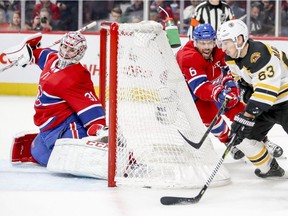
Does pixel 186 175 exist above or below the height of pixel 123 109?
below

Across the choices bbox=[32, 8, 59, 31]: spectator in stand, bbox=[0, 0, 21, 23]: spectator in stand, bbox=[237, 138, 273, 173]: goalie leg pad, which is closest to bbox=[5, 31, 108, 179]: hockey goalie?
bbox=[237, 138, 273, 173]: goalie leg pad

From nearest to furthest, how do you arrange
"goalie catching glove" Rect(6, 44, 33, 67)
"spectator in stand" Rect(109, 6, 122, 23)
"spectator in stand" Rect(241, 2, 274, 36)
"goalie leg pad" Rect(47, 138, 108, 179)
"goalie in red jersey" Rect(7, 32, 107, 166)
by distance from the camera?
"goalie leg pad" Rect(47, 138, 108, 179), "goalie in red jersey" Rect(7, 32, 107, 166), "goalie catching glove" Rect(6, 44, 33, 67), "spectator in stand" Rect(241, 2, 274, 36), "spectator in stand" Rect(109, 6, 122, 23)

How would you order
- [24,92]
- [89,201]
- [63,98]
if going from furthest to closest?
[24,92]
[63,98]
[89,201]

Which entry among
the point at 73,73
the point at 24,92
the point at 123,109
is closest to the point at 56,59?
the point at 73,73

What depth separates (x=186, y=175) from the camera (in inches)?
172

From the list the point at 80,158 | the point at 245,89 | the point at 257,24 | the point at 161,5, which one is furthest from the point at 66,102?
the point at 257,24

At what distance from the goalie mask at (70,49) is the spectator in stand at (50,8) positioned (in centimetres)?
423

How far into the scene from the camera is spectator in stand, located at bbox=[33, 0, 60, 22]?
9.03 metres

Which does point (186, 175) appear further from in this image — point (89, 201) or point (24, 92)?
point (24, 92)

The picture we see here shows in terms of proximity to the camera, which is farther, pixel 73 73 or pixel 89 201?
pixel 73 73

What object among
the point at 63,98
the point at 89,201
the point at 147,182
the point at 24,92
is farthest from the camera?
the point at 24,92

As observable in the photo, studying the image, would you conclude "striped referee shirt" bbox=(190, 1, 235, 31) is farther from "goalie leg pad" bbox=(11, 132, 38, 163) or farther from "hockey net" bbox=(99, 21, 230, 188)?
"hockey net" bbox=(99, 21, 230, 188)

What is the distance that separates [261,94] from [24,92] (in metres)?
4.65

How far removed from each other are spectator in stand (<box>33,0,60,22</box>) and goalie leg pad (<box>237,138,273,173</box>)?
15.6ft
